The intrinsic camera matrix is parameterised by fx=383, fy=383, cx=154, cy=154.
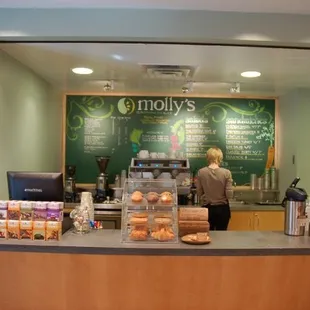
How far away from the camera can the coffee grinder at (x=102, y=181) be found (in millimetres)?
4809

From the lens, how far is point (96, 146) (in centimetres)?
516

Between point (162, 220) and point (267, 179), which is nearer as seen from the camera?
point (162, 220)

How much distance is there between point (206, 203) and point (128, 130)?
1.67 m

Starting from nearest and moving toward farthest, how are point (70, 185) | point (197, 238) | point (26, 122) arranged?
point (197, 238)
point (26, 122)
point (70, 185)

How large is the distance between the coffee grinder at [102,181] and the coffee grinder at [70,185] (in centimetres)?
30

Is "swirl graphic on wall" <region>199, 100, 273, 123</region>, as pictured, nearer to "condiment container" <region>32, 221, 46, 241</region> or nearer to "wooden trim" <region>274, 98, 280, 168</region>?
"wooden trim" <region>274, 98, 280, 168</region>

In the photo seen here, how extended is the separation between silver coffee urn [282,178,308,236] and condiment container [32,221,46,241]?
1618mm

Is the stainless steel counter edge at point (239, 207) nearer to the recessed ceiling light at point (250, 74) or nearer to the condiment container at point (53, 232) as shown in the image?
the recessed ceiling light at point (250, 74)

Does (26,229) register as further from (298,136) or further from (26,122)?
(298,136)

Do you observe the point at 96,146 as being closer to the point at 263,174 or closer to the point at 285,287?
the point at 263,174

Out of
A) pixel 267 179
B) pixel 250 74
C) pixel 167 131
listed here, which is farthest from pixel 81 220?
pixel 267 179

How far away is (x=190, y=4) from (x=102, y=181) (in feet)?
9.37

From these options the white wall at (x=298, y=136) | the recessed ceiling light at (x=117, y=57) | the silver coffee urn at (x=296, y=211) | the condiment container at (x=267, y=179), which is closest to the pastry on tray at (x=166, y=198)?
the silver coffee urn at (x=296, y=211)

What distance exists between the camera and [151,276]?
7.36 feet
